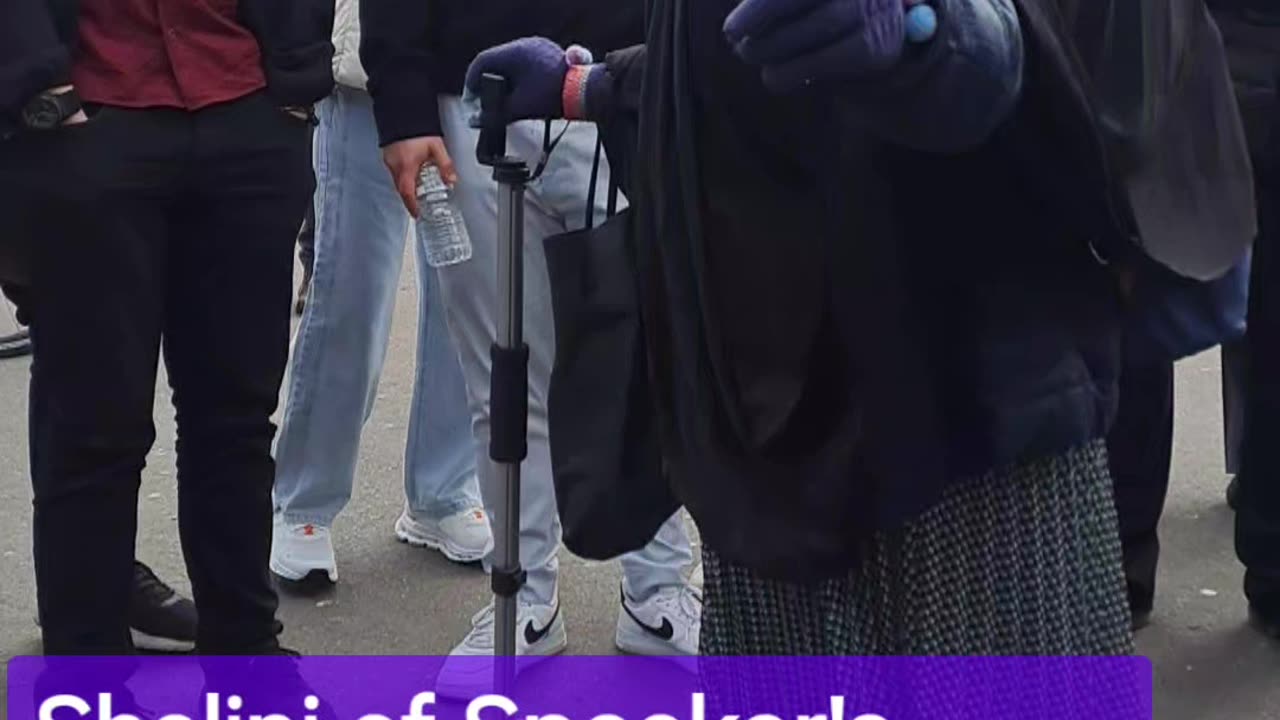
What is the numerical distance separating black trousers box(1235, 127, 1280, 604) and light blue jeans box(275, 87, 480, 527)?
169 centimetres

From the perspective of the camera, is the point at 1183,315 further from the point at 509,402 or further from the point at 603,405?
the point at 509,402

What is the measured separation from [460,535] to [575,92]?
86.7 inches

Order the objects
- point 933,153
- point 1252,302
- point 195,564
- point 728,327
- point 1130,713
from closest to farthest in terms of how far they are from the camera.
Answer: point 933,153 < point 728,327 < point 1130,713 < point 195,564 < point 1252,302

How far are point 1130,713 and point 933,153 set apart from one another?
0.68 m

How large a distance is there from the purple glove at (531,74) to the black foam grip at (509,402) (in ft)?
1.30

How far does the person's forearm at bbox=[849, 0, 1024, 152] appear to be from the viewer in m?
1.46

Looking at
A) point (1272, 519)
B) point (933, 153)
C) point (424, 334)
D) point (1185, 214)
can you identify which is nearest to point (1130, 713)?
point (1185, 214)

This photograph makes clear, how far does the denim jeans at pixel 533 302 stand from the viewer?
3.15 metres

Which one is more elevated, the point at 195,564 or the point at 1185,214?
the point at 1185,214

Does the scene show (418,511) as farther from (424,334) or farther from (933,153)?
(933,153)

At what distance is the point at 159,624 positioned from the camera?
3615mm

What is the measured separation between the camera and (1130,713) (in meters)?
1.90

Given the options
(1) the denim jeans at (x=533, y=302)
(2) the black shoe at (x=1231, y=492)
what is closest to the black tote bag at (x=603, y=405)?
(1) the denim jeans at (x=533, y=302)

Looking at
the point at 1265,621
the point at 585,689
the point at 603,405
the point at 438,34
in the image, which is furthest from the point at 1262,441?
the point at 603,405
